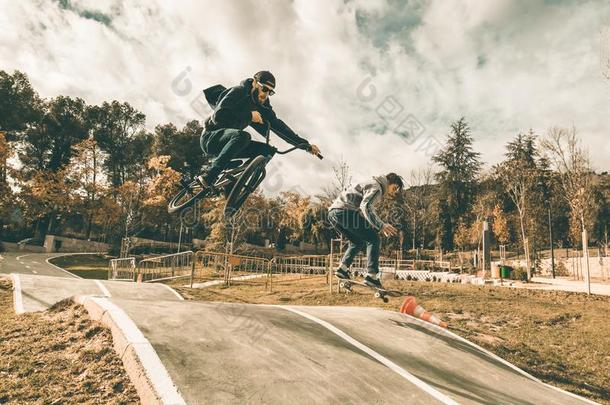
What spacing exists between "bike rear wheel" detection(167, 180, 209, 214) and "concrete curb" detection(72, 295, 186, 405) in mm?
2059

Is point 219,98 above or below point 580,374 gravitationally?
above

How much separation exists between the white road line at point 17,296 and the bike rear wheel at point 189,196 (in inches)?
148

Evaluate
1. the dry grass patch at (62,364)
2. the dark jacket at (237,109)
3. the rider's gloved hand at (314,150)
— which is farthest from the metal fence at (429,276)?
the dry grass patch at (62,364)

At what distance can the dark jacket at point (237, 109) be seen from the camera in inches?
216

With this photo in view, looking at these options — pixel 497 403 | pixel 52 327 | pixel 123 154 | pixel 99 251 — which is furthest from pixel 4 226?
pixel 497 403

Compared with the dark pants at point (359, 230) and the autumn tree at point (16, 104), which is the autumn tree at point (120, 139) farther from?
the dark pants at point (359, 230)

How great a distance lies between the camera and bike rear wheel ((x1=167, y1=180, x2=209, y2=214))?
6.44 meters

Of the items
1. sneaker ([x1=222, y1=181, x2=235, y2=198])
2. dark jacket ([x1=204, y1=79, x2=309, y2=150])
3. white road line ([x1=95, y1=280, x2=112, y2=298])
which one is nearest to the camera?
dark jacket ([x1=204, y1=79, x2=309, y2=150])

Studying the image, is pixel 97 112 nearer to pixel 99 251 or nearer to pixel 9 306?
pixel 99 251

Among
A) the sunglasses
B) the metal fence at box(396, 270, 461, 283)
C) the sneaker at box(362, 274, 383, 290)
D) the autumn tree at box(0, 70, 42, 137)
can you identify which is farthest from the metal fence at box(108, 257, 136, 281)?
the autumn tree at box(0, 70, 42, 137)

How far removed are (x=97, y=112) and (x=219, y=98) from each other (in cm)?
5650

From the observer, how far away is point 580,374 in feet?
27.7

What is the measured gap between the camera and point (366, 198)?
23.8 ft

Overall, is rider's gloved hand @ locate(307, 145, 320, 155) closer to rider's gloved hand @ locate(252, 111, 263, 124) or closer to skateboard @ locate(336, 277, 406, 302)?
rider's gloved hand @ locate(252, 111, 263, 124)
